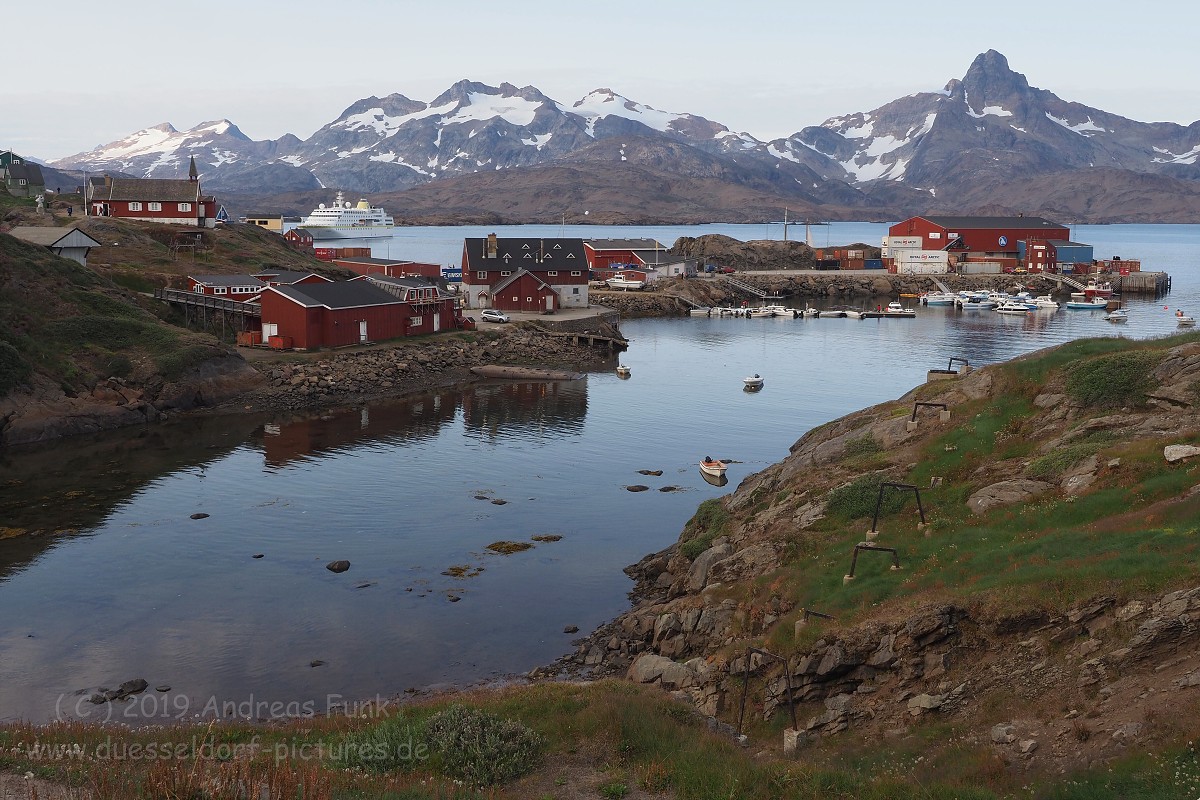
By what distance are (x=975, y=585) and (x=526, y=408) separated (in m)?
41.3

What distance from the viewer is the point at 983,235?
14312 centimetres

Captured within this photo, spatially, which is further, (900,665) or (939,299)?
(939,299)

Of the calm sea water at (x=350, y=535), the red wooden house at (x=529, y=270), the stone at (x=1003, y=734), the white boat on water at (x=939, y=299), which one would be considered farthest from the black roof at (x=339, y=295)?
the white boat on water at (x=939, y=299)

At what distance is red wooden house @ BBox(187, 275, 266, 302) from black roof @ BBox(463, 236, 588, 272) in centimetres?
2471

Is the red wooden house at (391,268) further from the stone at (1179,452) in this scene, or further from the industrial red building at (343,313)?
the stone at (1179,452)

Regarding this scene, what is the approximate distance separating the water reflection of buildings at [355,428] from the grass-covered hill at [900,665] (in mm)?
25277

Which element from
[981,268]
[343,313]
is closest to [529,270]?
[343,313]

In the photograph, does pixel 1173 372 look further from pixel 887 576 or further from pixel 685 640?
pixel 685 640

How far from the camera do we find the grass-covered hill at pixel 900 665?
13.8m

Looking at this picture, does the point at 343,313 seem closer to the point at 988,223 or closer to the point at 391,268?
the point at 391,268

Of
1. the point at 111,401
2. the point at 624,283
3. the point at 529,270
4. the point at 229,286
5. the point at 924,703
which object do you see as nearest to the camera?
the point at 924,703

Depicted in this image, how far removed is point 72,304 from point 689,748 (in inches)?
2126

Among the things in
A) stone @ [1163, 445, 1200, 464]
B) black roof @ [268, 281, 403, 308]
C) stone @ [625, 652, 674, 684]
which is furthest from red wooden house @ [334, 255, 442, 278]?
stone @ [1163, 445, 1200, 464]

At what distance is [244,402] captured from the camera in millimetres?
55812
